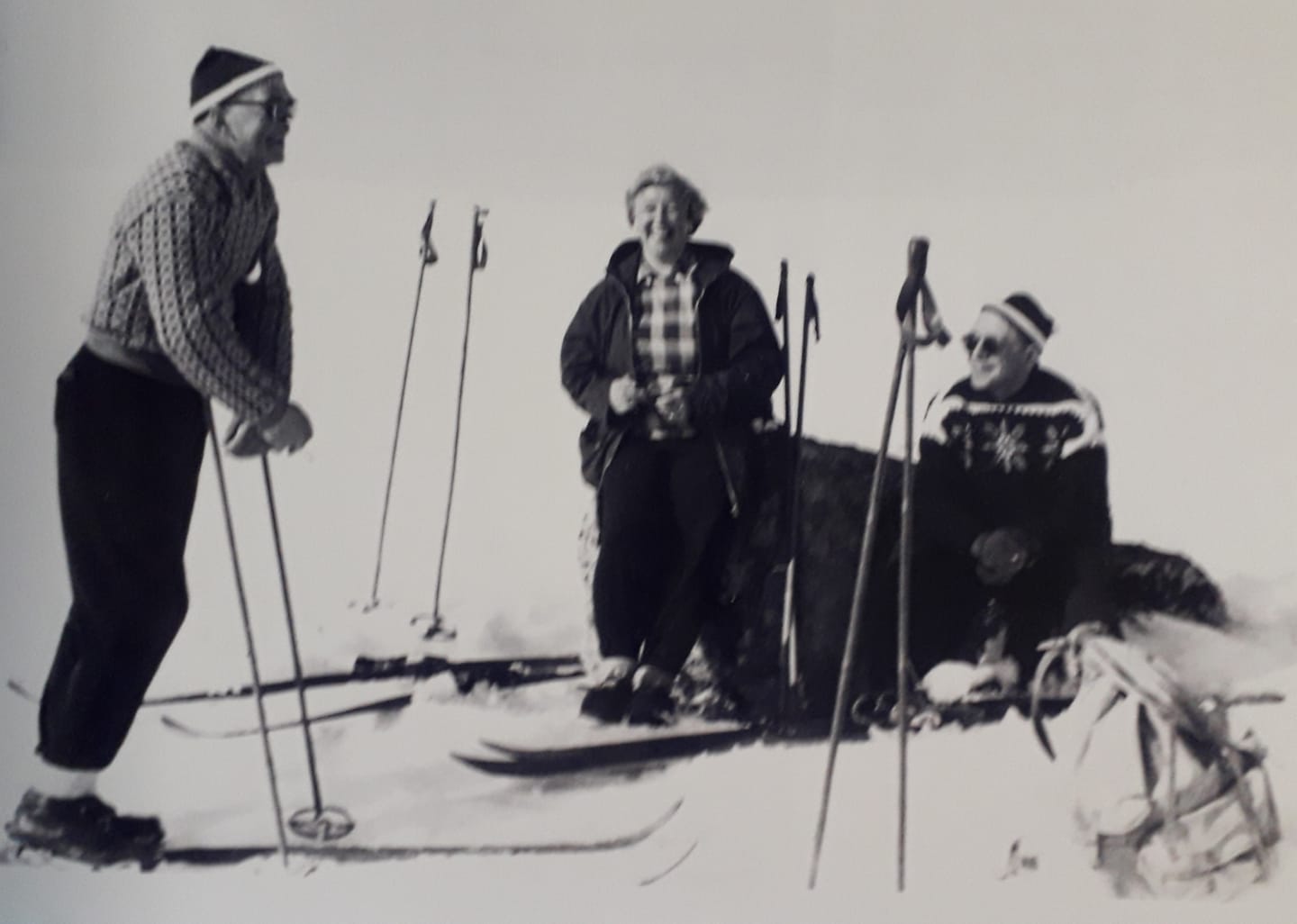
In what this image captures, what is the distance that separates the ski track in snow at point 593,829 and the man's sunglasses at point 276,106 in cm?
70

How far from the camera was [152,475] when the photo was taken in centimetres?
137

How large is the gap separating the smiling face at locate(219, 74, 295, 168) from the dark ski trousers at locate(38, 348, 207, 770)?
0.97 ft

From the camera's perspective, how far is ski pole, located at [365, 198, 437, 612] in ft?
4.61

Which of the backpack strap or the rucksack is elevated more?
the backpack strap

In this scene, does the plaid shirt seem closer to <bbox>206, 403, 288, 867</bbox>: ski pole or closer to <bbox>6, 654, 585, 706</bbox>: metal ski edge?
<bbox>6, 654, 585, 706</bbox>: metal ski edge

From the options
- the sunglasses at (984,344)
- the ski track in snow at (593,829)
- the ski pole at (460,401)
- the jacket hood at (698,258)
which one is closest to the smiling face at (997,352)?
the sunglasses at (984,344)

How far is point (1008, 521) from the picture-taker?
1.41 meters

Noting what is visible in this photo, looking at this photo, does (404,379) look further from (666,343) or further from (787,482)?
(787,482)

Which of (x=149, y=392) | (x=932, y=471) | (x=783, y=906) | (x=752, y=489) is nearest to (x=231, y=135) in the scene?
(x=149, y=392)

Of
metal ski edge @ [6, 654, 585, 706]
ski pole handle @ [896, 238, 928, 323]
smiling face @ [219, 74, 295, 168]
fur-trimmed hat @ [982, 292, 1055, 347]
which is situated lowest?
metal ski edge @ [6, 654, 585, 706]

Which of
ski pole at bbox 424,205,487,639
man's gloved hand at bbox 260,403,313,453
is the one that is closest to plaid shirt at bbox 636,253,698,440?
ski pole at bbox 424,205,487,639

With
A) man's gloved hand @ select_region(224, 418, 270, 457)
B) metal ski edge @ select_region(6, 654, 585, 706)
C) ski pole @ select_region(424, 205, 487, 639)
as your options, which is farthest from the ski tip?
ski pole @ select_region(424, 205, 487, 639)

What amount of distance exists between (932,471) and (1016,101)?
0.47m

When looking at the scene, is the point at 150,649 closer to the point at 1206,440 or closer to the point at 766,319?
the point at 766,319
